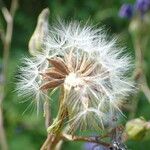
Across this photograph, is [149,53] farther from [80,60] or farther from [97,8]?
[80,60]

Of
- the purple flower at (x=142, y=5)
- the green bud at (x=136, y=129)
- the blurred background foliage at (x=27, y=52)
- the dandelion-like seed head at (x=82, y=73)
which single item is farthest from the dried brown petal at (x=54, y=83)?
the blurred background foliage at (x=27, y=52)

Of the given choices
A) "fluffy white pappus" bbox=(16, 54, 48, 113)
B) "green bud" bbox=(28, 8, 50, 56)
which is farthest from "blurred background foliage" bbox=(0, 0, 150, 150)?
"fluffy white pappus" bbox=(16, 54, 48, 113)

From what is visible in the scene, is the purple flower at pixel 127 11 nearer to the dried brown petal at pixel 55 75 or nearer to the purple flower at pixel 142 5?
the purple flower at pixel 142 5

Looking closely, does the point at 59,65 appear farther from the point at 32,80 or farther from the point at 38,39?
the point at 38,39

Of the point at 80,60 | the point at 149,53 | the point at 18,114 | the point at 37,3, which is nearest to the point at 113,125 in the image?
the point at 80,60

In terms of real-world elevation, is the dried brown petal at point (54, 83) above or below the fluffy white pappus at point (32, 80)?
below

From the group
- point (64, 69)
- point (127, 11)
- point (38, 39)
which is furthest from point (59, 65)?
point (127, 11)
